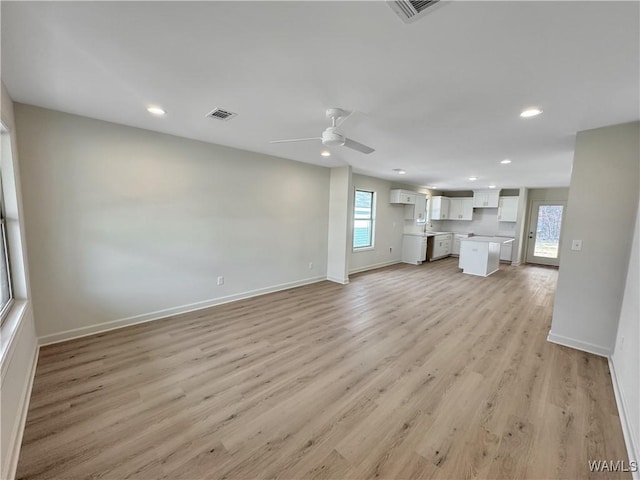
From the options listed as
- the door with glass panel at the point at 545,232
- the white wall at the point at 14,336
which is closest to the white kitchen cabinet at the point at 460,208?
the door with glass panel at the point at 545,232

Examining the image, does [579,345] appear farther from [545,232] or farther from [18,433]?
[545,232]

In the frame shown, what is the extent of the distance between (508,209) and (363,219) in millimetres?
4867

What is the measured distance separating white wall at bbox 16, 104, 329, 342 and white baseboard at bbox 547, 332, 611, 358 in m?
3.92

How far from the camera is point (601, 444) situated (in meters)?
1.68

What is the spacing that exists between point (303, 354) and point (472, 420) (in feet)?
4.88

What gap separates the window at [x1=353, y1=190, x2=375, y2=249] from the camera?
6.36 metres

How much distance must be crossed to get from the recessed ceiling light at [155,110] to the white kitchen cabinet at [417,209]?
662 centimetres

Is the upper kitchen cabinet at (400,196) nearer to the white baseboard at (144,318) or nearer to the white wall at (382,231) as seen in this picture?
the white wall at (382,231)

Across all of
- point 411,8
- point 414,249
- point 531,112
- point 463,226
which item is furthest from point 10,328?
point 463,226

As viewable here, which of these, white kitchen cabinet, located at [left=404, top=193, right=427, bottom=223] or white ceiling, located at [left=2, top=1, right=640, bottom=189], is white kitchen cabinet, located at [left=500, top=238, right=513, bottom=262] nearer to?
white kitchen cabinet, located at [left=404, top=193, right=427, bottom=223]

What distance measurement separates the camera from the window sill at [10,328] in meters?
1.53

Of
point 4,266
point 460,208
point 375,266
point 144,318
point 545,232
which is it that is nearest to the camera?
point 4,266

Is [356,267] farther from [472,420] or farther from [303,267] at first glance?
[472,420]

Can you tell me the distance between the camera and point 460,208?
898 centimetres
